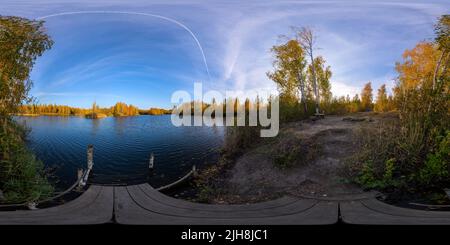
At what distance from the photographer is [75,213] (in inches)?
72.6

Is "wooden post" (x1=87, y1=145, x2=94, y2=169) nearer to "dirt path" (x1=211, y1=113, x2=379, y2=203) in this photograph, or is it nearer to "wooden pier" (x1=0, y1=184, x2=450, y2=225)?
"wooden pier" (x1=0, y1=184, x2=450, y2=225)

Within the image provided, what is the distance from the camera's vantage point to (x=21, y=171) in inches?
104

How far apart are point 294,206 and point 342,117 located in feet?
5.62


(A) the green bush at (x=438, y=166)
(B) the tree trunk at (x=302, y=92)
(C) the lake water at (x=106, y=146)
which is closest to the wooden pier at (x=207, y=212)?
(C) the lake water at (x=106, y=146)

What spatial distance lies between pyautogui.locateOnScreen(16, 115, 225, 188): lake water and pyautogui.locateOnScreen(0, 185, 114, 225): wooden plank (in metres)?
0.35

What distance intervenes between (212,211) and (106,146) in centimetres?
142

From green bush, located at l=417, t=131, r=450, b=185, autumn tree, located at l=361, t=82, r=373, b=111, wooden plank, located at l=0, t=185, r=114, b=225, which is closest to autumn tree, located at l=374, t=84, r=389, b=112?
autumn tree, located at l=361, t=82, r=373, b=111

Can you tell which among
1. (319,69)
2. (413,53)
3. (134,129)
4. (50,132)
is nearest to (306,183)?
(319,69)

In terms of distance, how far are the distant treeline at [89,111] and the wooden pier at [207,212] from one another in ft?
2.41

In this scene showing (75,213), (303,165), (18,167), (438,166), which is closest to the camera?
(75,213)

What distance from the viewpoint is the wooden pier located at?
1.76 metres

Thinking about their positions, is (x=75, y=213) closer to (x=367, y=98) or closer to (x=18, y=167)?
(x=18, y=167)

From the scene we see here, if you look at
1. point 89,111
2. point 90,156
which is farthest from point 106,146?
point 89,111

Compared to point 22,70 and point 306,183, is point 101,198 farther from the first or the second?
point 306,183
